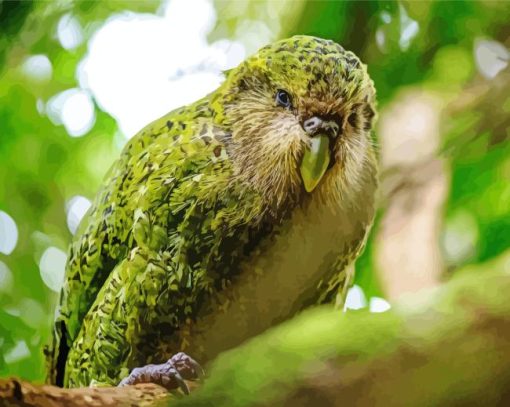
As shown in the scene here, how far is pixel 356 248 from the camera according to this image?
3.88 feet

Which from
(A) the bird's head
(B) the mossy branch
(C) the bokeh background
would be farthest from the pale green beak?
(B) the mossy branch

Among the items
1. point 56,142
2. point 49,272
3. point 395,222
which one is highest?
point 56,142

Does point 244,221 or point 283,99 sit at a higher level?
point 283,99

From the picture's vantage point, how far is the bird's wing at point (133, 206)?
1166 mm

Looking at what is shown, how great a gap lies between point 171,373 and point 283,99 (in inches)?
18.4

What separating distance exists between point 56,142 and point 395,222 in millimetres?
636

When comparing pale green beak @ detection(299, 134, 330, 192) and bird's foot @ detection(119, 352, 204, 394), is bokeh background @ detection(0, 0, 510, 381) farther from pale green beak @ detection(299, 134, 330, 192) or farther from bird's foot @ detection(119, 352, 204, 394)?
bird's foot @ detection(119, 352, 204, 394)

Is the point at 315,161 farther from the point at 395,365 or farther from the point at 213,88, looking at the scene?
the point at 395,365

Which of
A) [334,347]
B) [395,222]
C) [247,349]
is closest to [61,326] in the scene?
[247,349]

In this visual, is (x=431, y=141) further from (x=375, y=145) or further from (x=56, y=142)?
(x=56, y=142)

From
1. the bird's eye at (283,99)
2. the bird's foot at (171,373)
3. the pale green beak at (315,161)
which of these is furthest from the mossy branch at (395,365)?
the bird's eye at (283,99)

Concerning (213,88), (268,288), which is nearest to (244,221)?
(268,288)

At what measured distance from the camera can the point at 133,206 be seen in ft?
3.89

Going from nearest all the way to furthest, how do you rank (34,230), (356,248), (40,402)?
(40,402), (356,248), (34,230)
